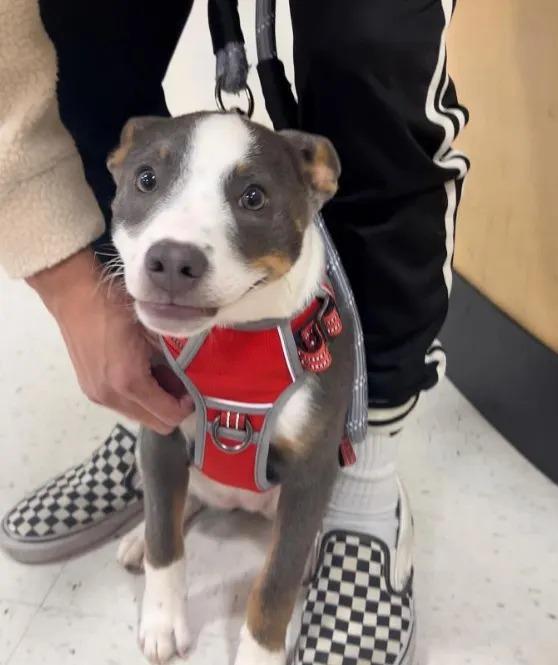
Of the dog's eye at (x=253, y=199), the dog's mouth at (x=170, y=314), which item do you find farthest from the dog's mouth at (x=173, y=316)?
the dog's eye at (x=253, y=199)

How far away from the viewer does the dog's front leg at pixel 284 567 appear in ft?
3.25

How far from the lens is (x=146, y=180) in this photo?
833mm

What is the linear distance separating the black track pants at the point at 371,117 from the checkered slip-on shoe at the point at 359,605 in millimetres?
229

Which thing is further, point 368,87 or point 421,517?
point 421,517

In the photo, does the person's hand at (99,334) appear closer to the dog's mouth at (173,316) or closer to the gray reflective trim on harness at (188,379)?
the gray reflective trim on harness at (188,379)

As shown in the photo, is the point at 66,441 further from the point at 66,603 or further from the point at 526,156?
the point at 526,156

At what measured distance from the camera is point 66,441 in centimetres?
146

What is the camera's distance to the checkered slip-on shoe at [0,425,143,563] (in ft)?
4.01

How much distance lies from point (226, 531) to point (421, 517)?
12.8 inches

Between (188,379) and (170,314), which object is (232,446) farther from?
(170,314)

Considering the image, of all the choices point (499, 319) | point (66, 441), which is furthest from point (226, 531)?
point (499, 319)

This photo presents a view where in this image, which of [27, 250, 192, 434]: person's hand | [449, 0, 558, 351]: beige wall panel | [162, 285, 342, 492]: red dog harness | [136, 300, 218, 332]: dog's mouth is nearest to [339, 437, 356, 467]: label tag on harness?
[162, 285, 342, 492]: red dog harness

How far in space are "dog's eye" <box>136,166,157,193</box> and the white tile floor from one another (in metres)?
0.64

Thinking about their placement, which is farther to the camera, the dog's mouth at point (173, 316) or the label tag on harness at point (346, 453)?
the label tag on harness at point (346, 453)
